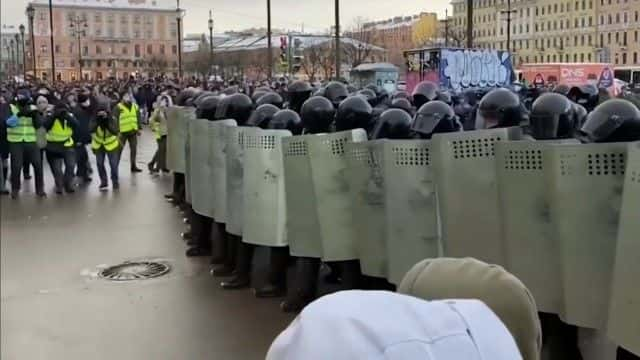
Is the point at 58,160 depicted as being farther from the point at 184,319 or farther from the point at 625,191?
the point at 625,191

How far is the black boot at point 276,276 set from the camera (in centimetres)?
742

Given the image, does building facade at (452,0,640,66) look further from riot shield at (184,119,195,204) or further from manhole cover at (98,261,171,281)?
manhole cover at (98,261,171,281)

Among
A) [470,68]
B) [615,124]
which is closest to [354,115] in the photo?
[615,124]

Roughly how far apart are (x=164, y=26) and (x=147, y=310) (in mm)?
112319

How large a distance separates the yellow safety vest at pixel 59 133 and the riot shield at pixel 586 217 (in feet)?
35.7

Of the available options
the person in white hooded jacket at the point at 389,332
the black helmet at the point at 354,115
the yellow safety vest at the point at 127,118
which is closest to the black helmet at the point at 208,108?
the black helmet at the point at 354,115

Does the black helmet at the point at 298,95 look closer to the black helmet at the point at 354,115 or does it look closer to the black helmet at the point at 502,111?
the black helmet at the point at 354,115

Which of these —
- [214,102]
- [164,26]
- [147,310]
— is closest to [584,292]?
[147,310]

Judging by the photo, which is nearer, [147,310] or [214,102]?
[147,310]

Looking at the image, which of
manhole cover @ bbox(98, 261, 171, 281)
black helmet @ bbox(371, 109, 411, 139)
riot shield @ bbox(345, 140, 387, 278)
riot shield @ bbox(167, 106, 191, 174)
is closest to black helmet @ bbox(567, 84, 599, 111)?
riot shield @ bbox(167, 106, 191, 174)

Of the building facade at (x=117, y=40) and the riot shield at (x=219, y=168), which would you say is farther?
the building facade at (x=117, y=40)

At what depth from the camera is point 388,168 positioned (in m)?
5.84

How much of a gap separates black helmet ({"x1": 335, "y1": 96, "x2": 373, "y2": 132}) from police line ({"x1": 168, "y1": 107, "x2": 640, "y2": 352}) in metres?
0.27

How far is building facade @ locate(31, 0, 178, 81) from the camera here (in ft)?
287
